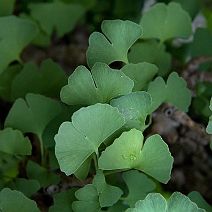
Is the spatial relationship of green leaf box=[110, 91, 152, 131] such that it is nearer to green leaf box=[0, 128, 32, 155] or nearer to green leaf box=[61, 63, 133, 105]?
green leaf box=[61, 63, 133, 105]

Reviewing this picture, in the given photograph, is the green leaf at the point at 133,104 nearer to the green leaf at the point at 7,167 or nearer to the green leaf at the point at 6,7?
the green leaf at the point at 7,167

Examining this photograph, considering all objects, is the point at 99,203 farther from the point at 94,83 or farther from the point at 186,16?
the point at 186,16

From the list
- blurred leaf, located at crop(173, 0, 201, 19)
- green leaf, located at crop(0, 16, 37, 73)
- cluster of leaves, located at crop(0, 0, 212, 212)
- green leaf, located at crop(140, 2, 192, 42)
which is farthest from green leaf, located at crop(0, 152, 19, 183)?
blurred leaf, located at crop(173, 0, 201, 19)

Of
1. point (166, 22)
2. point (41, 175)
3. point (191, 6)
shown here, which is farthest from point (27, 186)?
point (191, 6)

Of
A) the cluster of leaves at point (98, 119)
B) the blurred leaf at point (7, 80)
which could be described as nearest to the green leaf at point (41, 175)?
the cluster of leaves at point (98, 119)

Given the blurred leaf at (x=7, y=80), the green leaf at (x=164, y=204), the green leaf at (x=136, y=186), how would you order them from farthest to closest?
the blurred leaf at (x=7, y=80), the green leaf at (x=136, y=186), the green leaf at (x=164, y=204)
